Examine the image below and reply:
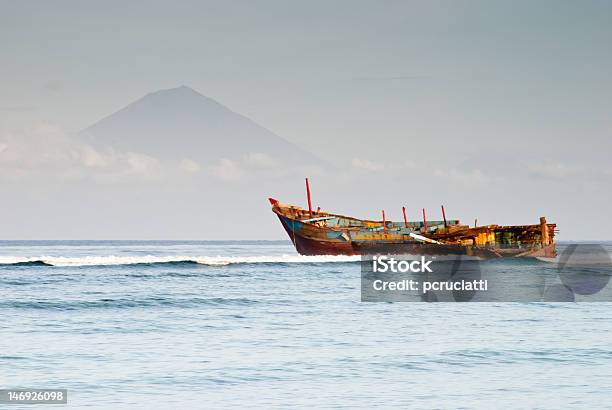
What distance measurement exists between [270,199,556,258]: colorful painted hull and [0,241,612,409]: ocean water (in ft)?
108

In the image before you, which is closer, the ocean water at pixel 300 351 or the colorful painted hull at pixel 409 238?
the ocean water at pixel 300 351

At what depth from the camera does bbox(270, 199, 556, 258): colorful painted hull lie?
74062 mm

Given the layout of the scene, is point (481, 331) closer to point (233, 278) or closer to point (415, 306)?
point (415, 306)

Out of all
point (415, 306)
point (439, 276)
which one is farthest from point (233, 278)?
point (415, 306)

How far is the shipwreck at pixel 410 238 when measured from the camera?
74.0m

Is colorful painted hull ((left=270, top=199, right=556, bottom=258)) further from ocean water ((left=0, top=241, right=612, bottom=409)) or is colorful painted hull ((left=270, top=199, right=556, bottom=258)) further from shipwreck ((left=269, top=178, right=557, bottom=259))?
ocean water ((left=0, top=241, right=612, bottom=409))

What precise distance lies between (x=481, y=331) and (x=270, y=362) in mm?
8636

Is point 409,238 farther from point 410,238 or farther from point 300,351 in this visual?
point 300,351

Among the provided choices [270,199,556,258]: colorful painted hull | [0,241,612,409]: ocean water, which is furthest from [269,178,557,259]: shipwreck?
[0,241,612,409]: ocean water

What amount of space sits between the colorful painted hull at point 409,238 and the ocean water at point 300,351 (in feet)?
108

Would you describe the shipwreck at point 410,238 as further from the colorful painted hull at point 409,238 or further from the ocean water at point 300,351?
the ocean water at point 300,351

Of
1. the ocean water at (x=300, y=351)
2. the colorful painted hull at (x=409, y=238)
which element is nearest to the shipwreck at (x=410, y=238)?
the colorful painted hull at (x=409, y=238)

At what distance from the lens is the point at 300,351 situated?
75.3ft

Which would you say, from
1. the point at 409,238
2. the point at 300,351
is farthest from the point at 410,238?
the point at 300,351
